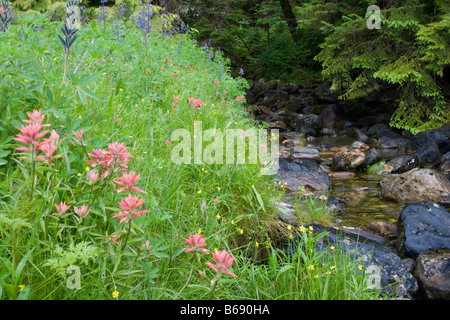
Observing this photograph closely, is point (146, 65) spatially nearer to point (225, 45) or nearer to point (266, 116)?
point (266, 116)

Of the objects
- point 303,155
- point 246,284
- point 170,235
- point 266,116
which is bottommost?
point 246,284

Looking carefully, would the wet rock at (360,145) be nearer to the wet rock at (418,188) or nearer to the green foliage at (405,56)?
the green foliage at (405,56)

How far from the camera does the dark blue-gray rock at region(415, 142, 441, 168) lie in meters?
6.70

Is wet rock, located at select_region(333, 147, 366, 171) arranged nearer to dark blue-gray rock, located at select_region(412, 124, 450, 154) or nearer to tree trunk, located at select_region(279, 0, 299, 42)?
dark blue-gray rock, located at select_region(412, 124, 450, 154)

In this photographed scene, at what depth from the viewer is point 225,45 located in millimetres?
15922

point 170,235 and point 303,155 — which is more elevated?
point 303,155

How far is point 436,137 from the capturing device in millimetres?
7871

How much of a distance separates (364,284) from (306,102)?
10787mm

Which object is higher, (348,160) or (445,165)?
(348,160)

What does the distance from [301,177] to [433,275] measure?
2.99 meters

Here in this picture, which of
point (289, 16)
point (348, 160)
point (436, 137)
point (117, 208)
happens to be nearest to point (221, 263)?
point (117, 208)

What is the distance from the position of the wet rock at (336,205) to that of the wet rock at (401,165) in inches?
91.1

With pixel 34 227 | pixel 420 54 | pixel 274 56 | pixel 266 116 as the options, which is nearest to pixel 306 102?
pixel 266 116

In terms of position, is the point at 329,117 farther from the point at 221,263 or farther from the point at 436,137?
the point at 221,263
